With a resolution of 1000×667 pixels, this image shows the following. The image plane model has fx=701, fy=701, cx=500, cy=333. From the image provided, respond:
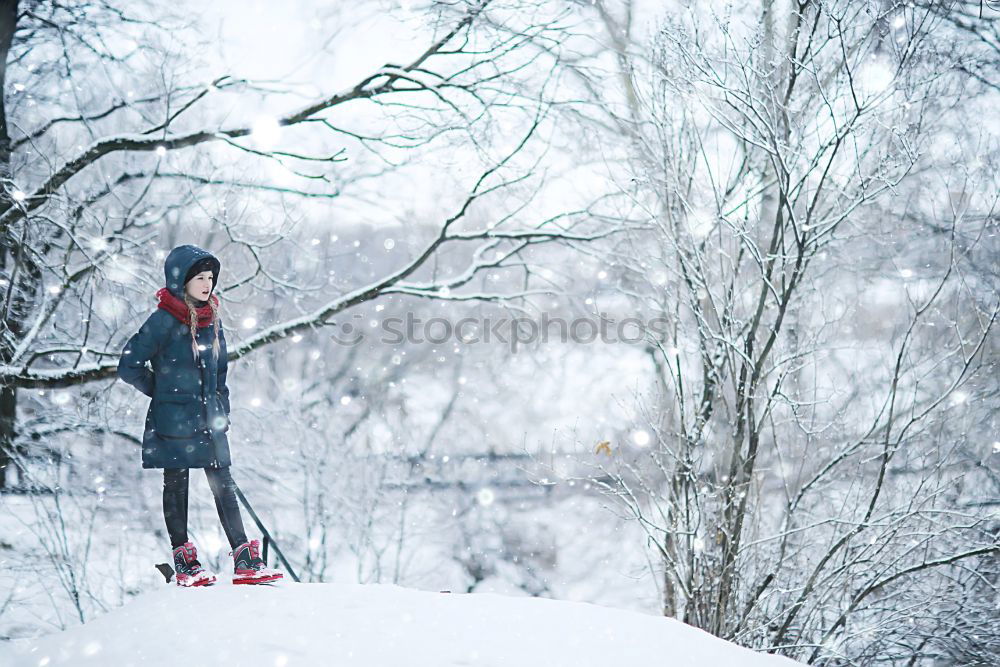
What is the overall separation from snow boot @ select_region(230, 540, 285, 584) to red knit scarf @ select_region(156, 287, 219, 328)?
1.12 m

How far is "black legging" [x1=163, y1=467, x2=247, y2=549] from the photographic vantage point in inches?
136

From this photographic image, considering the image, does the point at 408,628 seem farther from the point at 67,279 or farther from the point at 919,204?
the point at 919,204

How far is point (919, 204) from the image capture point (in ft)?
26.1

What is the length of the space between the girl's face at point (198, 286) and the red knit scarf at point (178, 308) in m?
0.05

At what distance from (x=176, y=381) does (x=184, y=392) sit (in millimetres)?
65

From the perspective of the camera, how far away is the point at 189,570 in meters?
3.40

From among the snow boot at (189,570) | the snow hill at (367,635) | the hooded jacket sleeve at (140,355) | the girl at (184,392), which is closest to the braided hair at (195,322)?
the girl at (184,392)

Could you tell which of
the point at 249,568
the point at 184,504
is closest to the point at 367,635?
the point at 249,568

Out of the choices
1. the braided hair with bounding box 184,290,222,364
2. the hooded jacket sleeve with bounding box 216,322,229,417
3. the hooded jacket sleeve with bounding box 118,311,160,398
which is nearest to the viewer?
the hooded jacket sleeve with bounding box 118,311,160,398

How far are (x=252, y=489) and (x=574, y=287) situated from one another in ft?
21.6

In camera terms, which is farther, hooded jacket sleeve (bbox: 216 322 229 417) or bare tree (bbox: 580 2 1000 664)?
bare tree (bbox: 580 2 1000 664)

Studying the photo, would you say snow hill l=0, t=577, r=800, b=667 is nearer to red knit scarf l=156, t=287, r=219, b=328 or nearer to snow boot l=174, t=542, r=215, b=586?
snow boot l=174, t=542, r=215, b=586

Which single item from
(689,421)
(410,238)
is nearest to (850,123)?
(689,421)

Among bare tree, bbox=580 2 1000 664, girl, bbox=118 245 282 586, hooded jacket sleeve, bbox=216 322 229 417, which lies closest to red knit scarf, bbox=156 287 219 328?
girl, bbox=118 245 282 586
